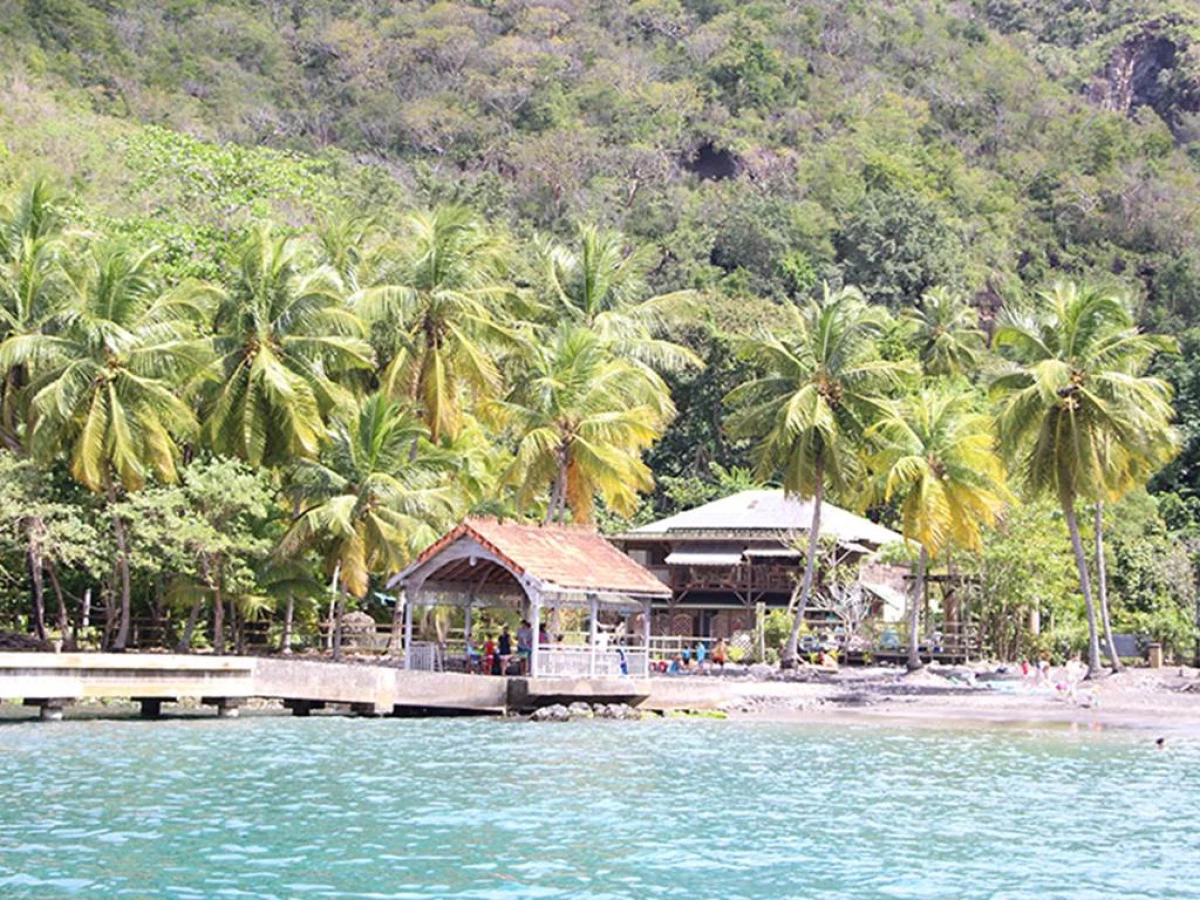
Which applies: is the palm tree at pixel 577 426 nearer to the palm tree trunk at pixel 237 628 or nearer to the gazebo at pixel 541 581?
the gazebo at pixel 541 581

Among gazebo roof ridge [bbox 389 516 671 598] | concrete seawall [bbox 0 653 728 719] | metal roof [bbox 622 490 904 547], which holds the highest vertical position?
metal roof [bbox 622 490 904 547]

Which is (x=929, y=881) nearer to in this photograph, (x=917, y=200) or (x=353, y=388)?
(x=353, y=388)

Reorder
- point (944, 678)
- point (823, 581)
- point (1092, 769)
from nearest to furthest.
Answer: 1. point (1092, 769)
2. point (944, 678)
3. point (823, 581)

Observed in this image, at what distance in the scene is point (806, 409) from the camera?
143 feet

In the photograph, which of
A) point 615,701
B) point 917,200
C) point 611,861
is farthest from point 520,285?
point 611,861

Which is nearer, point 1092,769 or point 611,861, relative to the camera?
point 611,861

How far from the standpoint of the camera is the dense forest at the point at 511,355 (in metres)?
37.1

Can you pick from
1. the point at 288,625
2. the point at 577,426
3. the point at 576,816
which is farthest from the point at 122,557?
the point at 576,816

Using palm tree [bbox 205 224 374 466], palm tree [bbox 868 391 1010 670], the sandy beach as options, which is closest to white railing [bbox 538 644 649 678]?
the sandy beach

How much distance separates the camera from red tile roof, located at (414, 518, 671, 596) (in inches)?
1341

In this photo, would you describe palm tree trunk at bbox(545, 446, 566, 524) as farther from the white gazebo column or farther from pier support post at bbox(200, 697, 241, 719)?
pier support post at bbox(200, 697, 241, 719)

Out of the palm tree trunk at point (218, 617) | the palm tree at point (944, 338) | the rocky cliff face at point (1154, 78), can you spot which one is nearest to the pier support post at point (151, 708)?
the palm tree trunk at point (218, 617)

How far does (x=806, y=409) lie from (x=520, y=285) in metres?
29.8

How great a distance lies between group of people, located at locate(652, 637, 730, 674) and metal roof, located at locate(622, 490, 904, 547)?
3652 millimetres
